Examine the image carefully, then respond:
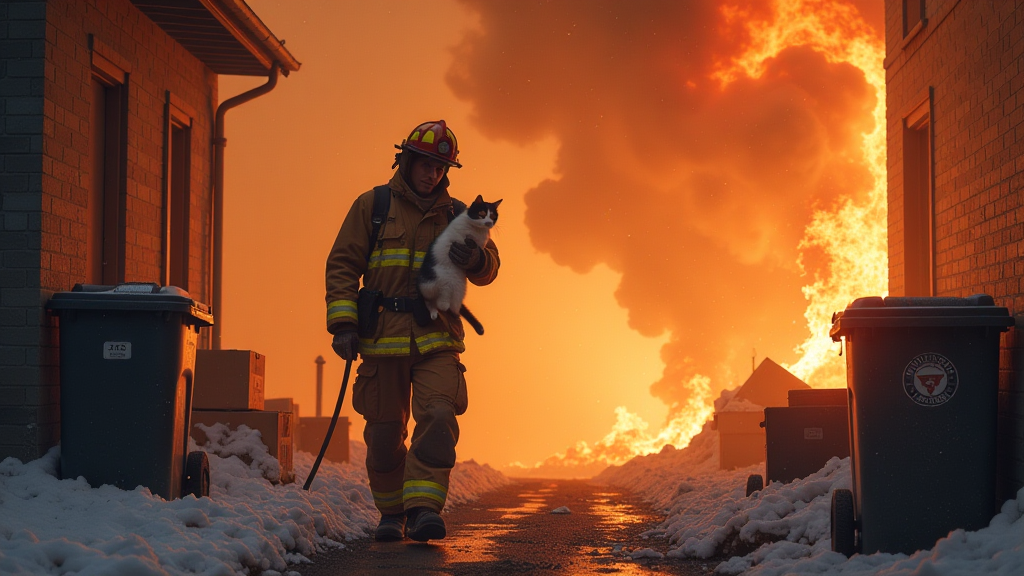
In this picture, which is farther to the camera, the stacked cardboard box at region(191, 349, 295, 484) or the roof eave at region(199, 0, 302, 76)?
the roof eave at region(199, 0, 302, 76)

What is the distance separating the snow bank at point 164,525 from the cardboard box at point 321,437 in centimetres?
555

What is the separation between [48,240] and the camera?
6.93 metres

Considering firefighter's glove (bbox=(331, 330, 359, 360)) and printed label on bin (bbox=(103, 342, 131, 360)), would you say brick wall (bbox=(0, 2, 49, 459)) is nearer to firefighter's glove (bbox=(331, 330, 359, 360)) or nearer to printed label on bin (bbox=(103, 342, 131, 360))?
printed label on bin (bbox=(103, 342, 131, 360))

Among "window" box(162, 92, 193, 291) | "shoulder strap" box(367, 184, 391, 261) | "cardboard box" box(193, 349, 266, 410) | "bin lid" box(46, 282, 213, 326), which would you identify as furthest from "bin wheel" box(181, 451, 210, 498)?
"window" box(162, 92, 193, 291)

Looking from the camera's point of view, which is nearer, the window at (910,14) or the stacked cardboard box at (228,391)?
the stacked cardboard box at (228,391)

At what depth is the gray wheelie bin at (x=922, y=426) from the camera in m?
5.08

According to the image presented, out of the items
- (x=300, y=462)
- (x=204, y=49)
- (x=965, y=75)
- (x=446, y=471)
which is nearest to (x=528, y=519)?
(x=446, y=471)

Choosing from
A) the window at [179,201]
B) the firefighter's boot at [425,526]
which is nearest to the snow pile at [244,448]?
the firefighter's boot at [425,526]

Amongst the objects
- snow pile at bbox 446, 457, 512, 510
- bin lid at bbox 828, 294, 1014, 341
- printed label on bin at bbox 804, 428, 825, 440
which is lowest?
snow pile at bbox 446, 457, 512, 510

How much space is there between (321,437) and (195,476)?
7.39m

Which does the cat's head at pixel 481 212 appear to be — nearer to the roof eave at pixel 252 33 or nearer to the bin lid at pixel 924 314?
the bin lid at pixel 924 314

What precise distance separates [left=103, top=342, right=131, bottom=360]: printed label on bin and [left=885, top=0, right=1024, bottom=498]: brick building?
4721 millimetres

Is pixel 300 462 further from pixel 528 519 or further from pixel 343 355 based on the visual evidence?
pixel 343 355

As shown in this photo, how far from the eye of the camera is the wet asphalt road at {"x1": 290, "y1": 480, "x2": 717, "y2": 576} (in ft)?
17.6
